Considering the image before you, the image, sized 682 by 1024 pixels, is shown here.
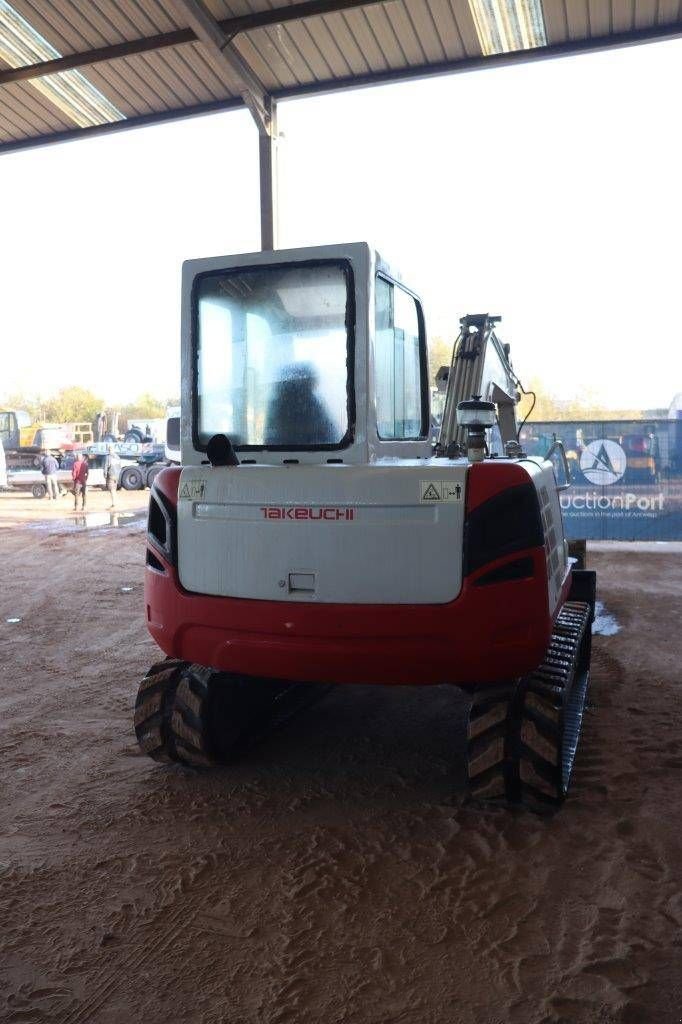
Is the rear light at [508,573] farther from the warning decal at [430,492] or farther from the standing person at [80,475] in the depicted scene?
the standing person at [80,475]

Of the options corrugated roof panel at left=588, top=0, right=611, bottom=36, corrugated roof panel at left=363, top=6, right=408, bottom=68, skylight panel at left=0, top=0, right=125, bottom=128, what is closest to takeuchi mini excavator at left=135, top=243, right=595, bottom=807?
corrugated roof panel at left=363, top=6, right=408, bottom=68

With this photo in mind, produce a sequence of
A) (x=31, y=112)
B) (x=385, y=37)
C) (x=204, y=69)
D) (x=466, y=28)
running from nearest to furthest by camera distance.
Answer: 1. (x=466, y=28)
2. (x=385, y=37)
3. (x=204, y=69)
4. (x=31, y=112)

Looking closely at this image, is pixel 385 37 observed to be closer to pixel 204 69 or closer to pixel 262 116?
pixel 262 116

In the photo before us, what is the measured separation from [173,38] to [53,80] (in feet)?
7.32

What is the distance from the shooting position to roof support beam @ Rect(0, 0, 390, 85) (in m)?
10.4

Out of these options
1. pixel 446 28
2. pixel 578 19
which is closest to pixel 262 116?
pixel 446 28

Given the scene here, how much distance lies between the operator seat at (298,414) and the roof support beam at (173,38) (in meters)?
7.46

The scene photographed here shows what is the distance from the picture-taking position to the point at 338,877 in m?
4.05

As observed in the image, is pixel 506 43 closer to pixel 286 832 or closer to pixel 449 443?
pixel 449 443

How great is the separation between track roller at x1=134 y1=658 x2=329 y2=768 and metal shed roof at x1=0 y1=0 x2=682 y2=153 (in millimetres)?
8070

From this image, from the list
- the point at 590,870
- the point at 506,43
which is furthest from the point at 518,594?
the point at 506,43

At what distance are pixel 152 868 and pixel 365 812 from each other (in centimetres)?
119

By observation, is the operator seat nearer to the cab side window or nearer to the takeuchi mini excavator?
the takeuchi mini excavator

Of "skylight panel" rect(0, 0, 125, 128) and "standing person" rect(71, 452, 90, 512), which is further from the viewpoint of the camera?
"standing person" rect(71, 452, 90, 512)
